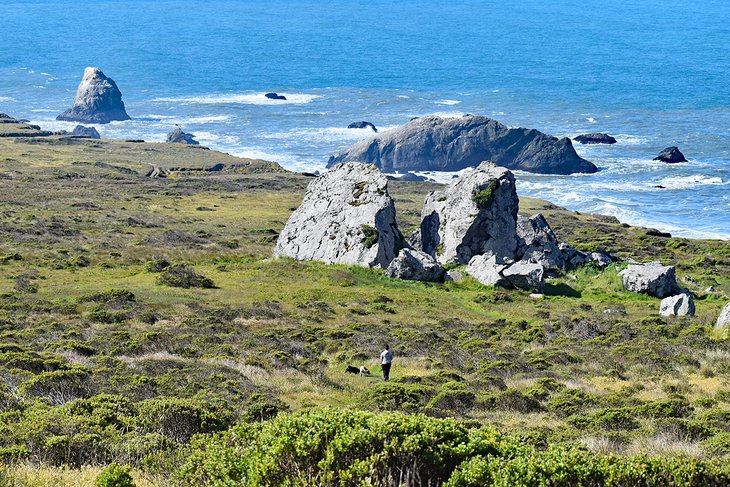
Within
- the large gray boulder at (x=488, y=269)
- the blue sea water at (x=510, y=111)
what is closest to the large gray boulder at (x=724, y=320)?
the large gray boulder at (x=488, y=269)

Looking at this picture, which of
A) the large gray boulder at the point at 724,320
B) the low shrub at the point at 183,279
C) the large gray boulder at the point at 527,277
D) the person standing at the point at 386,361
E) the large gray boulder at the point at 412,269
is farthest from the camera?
the large gray boulder at the point at 412,269

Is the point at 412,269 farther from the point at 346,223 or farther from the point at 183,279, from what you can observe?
the point at 183,279

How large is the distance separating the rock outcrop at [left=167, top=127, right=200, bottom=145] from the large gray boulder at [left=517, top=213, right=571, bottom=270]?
89.4 m

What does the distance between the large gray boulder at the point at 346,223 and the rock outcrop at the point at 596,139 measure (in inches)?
3133

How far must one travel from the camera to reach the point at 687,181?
97.8m

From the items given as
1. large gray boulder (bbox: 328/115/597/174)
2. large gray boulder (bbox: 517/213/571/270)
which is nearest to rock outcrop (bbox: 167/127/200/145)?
large gray boulder (bbox: 328/115/597/174)

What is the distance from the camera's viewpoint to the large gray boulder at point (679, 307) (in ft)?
112

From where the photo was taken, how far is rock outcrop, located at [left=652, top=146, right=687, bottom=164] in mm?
106625

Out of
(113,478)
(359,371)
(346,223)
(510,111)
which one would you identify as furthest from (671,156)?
(113,478)

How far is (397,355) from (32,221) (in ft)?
133

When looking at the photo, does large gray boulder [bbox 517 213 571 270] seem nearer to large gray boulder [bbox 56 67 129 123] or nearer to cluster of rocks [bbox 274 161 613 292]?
cluster of rocks [bbox 274 161 613 292]

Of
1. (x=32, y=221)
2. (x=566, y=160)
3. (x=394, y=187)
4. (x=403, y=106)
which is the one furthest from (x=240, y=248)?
(x=403, y=106)

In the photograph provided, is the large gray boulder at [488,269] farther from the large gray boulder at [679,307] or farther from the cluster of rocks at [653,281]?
the large gray boulder at [679,307]

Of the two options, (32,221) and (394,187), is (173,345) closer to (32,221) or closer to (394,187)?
(32,221)
